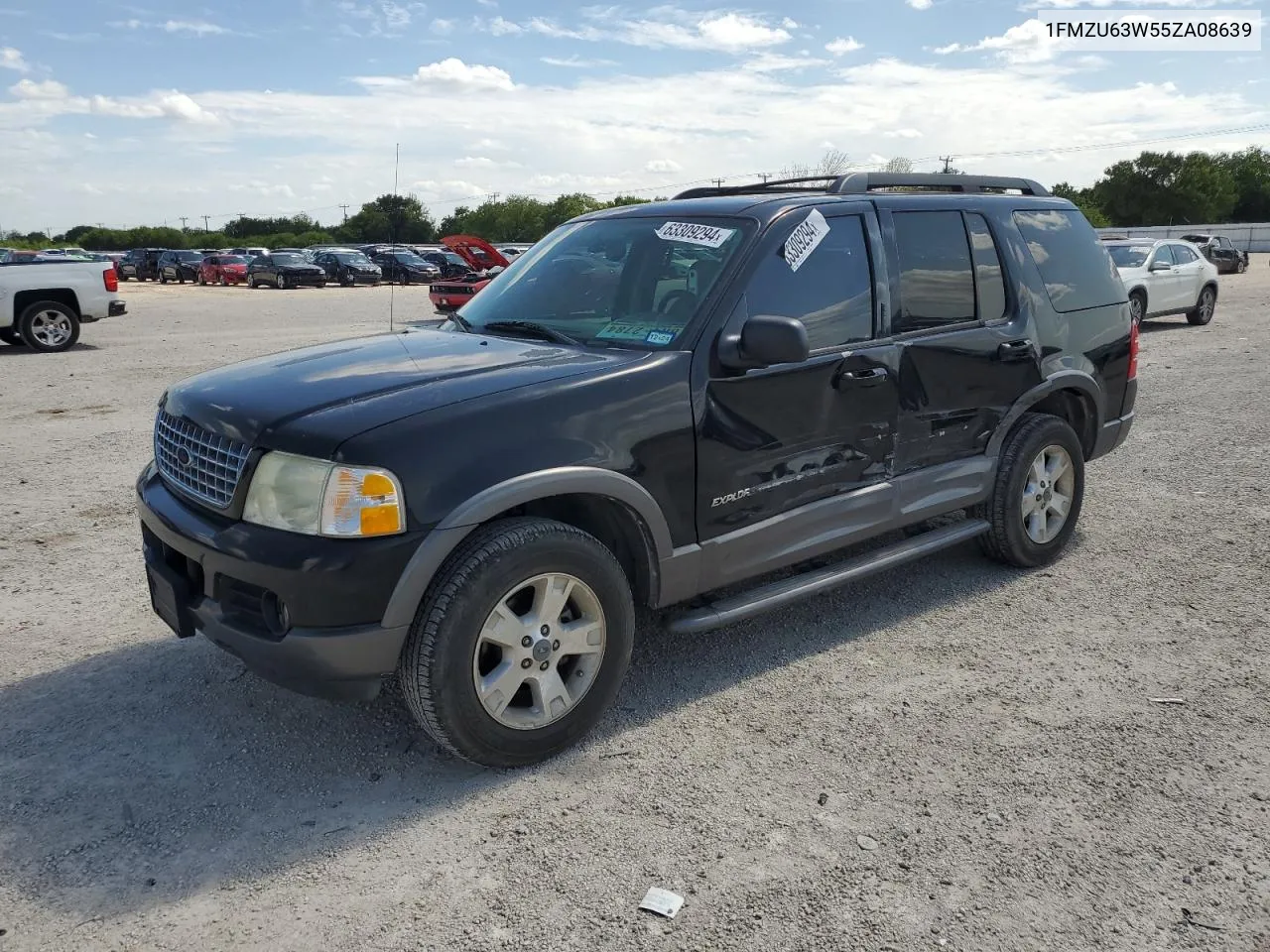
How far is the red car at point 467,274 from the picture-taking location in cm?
1892

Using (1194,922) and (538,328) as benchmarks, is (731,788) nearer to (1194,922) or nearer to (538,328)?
(1194,922)

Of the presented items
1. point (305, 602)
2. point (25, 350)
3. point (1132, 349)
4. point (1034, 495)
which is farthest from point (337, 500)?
point (25, 350)

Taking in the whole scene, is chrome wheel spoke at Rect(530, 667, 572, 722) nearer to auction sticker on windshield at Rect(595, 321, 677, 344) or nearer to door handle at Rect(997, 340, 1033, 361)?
auction sticker on windshield at Rect(595, 321, 677, 344)

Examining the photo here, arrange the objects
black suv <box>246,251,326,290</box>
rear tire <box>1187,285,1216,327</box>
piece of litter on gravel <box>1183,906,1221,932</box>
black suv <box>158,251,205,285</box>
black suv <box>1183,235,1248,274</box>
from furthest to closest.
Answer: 1. black suv <box>158,251,205,285</box>
2. black suv <box>246,251,326,290</box>
3. black suv <box>1183,235,1248,274</box>
4. rear tire <box>1187,285,1216,327</box>
5. piece of litter on gravel <box>1183,906,1221,932</box>

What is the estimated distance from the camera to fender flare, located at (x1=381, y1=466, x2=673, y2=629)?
3.06m

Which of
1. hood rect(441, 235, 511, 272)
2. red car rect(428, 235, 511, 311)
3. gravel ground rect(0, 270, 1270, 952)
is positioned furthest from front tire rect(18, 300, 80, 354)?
gravel ground rect(0, 270, 1270, 952)

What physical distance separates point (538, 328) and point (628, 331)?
1.43 feet

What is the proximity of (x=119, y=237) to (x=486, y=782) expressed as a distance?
359 ft

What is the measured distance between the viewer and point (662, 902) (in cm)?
274

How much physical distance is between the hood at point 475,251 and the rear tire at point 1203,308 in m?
13.6

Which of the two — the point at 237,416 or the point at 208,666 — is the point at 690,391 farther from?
the point at 208,666

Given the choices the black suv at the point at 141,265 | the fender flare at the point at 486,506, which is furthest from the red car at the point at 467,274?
the black suv at the point at 141,265

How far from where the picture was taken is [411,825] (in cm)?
312

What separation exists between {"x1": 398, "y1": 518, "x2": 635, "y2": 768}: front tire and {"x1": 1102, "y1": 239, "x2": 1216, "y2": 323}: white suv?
15879 mm
